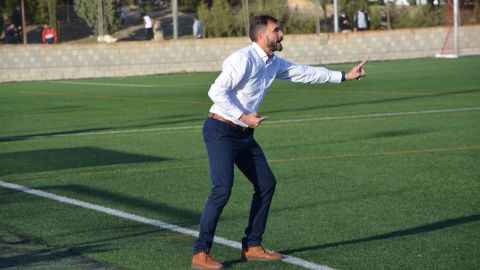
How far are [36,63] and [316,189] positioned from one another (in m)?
29.5

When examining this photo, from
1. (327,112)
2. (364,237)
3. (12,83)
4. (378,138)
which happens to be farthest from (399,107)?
(12,83)

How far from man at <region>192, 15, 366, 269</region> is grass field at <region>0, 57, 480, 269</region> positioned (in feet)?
1.14

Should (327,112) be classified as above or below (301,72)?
below

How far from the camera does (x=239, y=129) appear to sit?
335 inches

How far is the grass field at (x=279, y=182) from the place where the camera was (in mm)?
9195

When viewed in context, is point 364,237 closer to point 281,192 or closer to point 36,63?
point 281,192

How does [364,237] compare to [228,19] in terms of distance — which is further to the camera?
[228,19]

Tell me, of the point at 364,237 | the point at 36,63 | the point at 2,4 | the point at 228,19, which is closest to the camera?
the point at 364,237

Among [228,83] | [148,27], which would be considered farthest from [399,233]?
[148,27]

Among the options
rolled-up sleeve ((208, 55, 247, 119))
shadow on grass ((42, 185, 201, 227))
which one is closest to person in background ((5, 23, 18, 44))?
shadow on grass ((42, 185, 201, 227))

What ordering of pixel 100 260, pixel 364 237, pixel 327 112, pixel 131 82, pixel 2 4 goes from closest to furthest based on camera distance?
pixel 100 260, pixel 364 237, pixel 327 112, pixel 131 82, pixel 2 4

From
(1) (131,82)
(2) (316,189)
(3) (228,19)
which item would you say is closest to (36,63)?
(1) (131,82)

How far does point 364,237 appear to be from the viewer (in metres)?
9.68

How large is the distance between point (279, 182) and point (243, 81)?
5.03 meters
